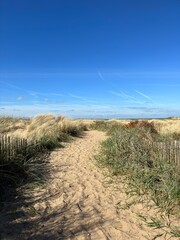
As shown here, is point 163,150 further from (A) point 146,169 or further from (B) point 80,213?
(B) point 80,213

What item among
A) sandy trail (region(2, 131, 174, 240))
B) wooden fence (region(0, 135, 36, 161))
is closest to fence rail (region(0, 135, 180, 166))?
wooden fence (region(0, 135, 36, 161))

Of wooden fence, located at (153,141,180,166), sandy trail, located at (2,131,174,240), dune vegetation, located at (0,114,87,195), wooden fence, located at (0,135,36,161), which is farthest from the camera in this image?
wooden fence, located at (153,141,180,166)

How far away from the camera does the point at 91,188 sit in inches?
275

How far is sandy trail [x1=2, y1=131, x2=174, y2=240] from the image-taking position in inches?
176

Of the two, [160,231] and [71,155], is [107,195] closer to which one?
[160,231]

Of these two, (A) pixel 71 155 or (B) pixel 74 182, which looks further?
(A) pixel 71 155

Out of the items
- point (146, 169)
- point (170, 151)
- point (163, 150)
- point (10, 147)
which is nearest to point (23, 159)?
point (10, 147)

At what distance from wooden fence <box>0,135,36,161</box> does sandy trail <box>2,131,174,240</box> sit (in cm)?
125

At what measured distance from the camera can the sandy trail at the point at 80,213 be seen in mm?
4480

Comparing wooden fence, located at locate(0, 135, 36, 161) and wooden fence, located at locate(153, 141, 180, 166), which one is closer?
wooden fence, located at locate(0, 135, 36, 161)

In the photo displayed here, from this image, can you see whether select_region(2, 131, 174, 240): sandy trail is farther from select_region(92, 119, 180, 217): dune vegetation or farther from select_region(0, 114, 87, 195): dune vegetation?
select_region(0, 114, 87, 195): dune vegetation

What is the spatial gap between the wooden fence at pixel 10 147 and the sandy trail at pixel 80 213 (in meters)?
1.25

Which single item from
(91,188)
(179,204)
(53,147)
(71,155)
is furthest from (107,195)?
(53,147)

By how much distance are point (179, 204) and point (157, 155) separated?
7.79ft
